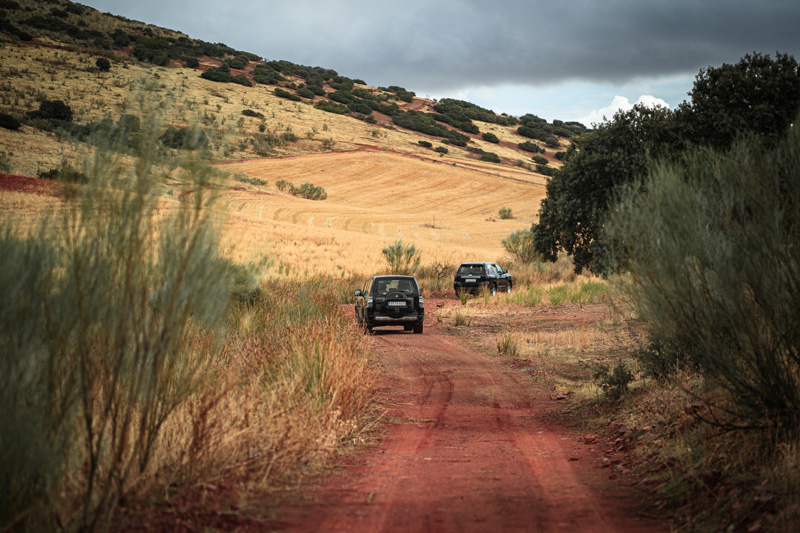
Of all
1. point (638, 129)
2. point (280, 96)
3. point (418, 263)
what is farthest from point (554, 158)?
point (638, 129)

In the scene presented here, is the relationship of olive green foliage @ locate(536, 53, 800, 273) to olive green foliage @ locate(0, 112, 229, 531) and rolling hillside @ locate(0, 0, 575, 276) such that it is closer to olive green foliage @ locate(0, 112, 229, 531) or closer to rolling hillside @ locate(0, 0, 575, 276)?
olive green foliage @ locate(0, 112, 229, 531)

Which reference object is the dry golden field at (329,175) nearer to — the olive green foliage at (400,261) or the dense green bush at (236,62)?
the olive green foliage at (400,261)

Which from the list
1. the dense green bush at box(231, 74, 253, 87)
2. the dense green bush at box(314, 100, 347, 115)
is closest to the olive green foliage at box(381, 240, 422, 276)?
the dense green bush at box(314, 100, 347, 115)

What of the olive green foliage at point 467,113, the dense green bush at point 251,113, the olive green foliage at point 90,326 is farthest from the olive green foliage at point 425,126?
the olive green foliage at point 90,326

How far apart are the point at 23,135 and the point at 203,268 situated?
179 ft

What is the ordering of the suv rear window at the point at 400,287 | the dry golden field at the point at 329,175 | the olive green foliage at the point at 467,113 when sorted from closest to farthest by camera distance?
1. the suv rear window at the point at 400,287
2. the dry golden field at the point at 329,175
3. the olive green foliage at the point at 467,113

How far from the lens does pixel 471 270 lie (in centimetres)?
2991

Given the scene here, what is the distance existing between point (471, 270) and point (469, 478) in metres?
23.9

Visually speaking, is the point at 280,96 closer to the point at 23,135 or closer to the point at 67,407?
the point at 23,135

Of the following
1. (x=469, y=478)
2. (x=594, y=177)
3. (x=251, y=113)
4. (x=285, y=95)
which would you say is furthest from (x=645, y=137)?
(x=285, y=95)

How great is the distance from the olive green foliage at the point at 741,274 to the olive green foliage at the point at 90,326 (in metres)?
4.35

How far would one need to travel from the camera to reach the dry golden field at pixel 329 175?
141 ft

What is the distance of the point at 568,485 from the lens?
604cm

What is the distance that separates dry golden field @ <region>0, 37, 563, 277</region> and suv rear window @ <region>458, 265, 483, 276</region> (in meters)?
7.21
